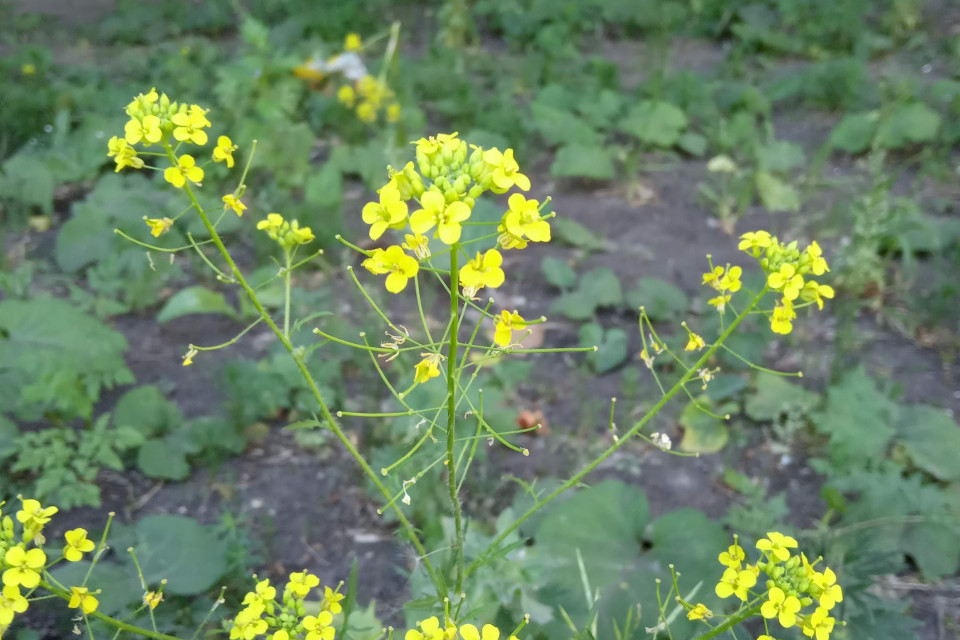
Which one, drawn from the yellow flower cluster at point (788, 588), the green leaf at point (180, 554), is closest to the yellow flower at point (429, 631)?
the yellow flower cluster at point (788, 588)

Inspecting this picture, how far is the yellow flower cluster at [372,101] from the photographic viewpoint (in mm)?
4016

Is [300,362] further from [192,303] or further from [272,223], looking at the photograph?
[192,303]

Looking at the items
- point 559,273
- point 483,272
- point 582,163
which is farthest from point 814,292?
point 582,163

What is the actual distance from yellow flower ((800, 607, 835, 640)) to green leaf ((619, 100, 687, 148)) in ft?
11.2

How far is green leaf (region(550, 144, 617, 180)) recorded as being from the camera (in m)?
3.87

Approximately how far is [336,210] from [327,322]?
0.90 meters

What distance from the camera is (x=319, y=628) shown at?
1187 mm

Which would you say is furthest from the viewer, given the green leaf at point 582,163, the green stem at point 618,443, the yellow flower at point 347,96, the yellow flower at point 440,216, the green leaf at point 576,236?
the yellow flower at point 347,96

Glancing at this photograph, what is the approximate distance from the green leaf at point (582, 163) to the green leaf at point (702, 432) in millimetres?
1645

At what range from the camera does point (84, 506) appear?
2.33 metres

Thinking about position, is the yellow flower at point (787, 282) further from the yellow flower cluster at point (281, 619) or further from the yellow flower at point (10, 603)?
the yellow flower at point (10, 603)

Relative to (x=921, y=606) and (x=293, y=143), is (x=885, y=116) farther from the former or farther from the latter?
(x=293, y=143)

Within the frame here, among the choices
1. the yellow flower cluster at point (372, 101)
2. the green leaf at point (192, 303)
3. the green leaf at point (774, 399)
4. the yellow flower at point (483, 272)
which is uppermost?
the yellow flower at point (483, 272)

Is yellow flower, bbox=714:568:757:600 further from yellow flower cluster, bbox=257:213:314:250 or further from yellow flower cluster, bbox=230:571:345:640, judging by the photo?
yellow flower cluster, bbox=257:213:314:250
